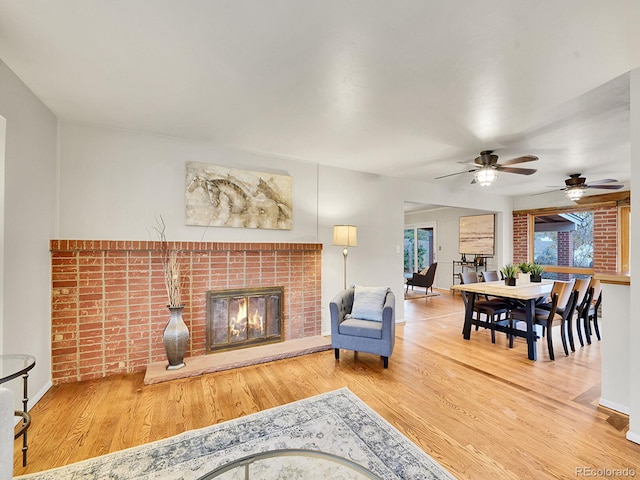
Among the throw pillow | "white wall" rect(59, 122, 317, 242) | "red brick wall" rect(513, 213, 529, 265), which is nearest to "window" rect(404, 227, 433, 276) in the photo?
"red brick wall" rect(513, 213, 529, 265)

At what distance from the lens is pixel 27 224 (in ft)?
7.29

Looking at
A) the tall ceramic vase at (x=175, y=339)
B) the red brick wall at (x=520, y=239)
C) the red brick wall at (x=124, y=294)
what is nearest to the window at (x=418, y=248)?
the red brick wall at (x=520, y=239)

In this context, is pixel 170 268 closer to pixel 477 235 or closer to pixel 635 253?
pixel 635 253

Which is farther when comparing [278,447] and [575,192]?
[575,192]

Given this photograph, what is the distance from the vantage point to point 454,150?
137 inches

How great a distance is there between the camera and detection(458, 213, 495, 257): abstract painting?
6957mm

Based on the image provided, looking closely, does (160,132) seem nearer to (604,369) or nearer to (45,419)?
(45,419)

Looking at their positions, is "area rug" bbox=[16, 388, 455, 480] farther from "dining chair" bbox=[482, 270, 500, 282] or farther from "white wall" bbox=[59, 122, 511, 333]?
"dining chair" bbox=[482, 270, 500, 282]

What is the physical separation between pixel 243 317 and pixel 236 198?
1.43 m

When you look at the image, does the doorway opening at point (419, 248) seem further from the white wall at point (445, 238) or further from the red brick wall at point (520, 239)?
the red brick wall at point (520, 239)

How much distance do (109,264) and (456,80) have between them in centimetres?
343

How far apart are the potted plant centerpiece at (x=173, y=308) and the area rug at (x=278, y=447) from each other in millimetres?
1069

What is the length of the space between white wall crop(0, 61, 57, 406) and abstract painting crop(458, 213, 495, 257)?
7828 mm

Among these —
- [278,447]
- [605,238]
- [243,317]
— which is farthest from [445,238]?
[278,447]
